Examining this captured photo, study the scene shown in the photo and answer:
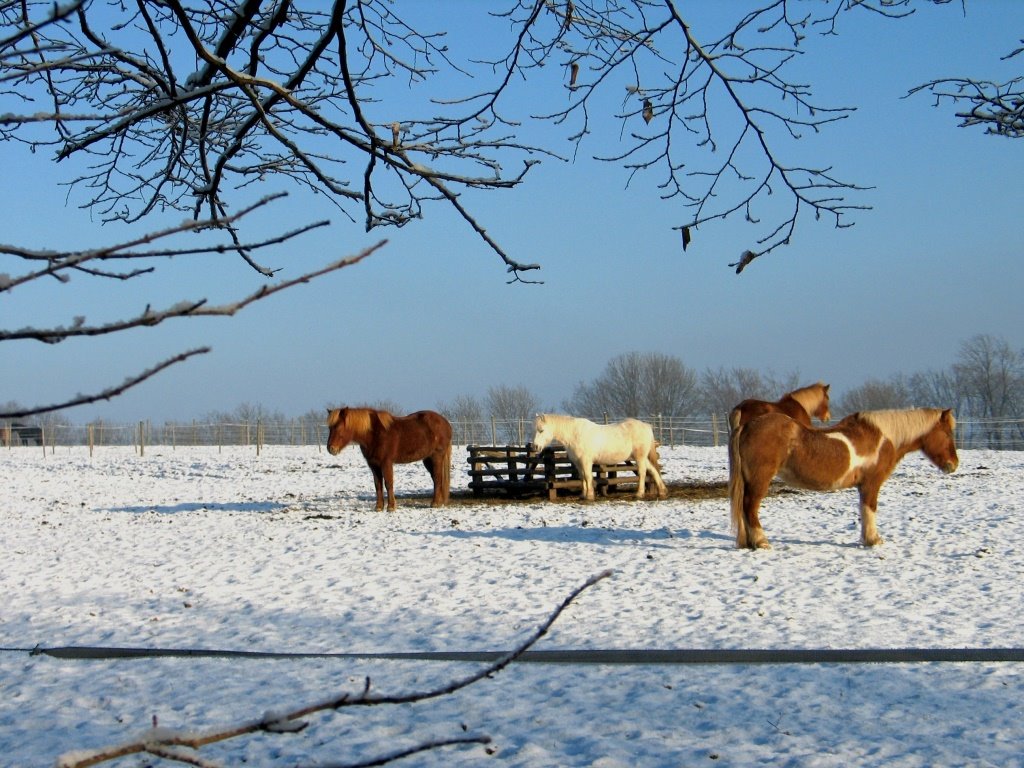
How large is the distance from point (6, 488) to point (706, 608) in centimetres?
1701

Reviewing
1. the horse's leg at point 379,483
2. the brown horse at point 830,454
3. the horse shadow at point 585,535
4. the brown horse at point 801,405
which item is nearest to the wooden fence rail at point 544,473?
the horse's leg at point 379,483

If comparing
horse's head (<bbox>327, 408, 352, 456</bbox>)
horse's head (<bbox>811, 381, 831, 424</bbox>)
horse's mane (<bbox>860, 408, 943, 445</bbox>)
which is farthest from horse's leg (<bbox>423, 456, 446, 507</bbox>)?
horse's mane (<bbox>860, 408, 943, 445</bbox>)

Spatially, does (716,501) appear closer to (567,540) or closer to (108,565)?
(567,540)

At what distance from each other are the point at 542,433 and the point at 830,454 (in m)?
5.20

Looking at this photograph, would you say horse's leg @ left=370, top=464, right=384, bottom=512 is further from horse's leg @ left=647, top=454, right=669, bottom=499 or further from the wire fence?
the wire fence

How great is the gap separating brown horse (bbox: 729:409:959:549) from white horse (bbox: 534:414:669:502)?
4333 mm

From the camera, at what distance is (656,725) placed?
4.14 meters

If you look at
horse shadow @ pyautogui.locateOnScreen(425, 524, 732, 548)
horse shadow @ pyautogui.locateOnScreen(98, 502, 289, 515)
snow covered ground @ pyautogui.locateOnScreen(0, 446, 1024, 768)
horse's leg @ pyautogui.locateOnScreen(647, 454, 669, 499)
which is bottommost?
snow covered ground @ pyautogui.locateOnScreen(0, 446, 1024, 768)

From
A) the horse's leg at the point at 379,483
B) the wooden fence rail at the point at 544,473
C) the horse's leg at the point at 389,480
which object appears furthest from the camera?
the wooden fence rail at the point at 544,473

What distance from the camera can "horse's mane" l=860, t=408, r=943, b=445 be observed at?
8.73 m

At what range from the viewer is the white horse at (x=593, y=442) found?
13.1 metres

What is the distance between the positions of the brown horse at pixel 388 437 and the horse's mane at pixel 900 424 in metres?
6.16

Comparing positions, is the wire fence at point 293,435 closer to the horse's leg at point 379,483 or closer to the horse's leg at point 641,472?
the horse's leg at point 641,472

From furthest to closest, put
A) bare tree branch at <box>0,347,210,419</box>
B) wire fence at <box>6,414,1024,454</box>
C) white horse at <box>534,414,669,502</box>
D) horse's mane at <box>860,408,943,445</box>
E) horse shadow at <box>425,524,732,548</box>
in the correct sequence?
1. wire fence at <box>6,414,1024,454</box>
2. white horse at <box>534,414,669,502</box>
3. horse shadow at <box>425,524,732,548</box>
4. horse's mane at <box>860,408,943,445</box>
5. bare tree branch at <box>0,347,210,419</box>
